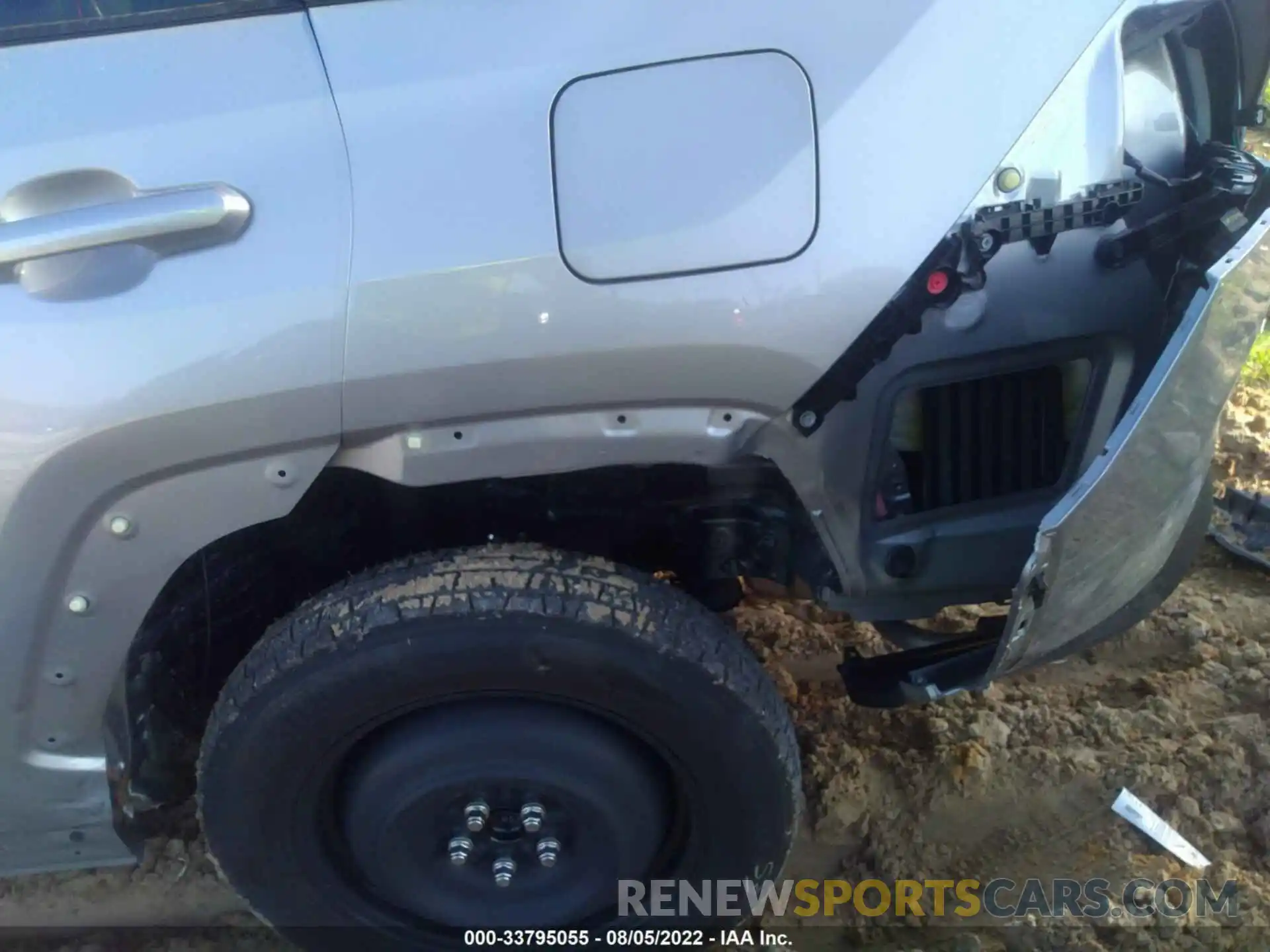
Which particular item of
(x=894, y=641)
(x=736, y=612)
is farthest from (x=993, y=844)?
(x=736, y=612)

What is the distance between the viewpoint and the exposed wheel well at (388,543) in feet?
6.75

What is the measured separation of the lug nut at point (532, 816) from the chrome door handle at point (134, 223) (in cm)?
→ 117

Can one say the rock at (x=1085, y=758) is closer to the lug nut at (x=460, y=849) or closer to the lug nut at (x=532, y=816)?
the lug nut at (x=532, y=816)

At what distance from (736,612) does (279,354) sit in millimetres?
1859

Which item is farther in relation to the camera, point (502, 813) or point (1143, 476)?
point (502, 813)

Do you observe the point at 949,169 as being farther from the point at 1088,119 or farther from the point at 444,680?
the point at 444,680

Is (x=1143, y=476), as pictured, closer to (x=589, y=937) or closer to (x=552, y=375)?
(x=552, y=375)

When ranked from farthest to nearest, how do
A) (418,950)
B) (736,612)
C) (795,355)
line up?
(736,612) < (418,950) < (795,355)

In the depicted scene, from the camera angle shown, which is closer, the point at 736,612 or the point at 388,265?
the point at 388,265

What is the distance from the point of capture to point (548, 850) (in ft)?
6.88

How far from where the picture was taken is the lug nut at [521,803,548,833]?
205 centimetres

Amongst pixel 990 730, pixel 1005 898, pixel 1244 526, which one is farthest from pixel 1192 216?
pixel 1244 526

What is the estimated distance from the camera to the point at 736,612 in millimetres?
3205

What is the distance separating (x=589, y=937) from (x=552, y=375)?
4.05 feet
